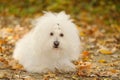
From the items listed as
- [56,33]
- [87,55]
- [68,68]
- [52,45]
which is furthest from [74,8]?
[52,45]

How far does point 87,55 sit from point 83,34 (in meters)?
2.91

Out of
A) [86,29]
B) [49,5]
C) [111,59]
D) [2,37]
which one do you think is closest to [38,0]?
[49,5]

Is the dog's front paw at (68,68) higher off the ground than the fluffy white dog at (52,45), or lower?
lower

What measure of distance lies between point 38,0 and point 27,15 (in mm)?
895

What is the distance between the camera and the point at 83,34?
12555 millimetres

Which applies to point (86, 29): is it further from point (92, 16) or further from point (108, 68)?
point (108, 68)

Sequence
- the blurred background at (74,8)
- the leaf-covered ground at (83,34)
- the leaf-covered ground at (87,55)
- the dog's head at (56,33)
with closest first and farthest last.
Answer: the dog's head at (56,33) → the leaf-covered ground at (87,55) → the leaf-covered ground at (83,34) → the blurred background at (74,8)

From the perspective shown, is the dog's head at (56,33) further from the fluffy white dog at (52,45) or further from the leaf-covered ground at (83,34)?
the leaf-covered ground at (83,34)

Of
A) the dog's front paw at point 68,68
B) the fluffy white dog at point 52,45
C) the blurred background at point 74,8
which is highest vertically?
the blurred background at point 74,8

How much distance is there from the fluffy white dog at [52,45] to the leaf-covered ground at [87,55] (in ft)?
0.48

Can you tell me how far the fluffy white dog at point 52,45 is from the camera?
774 centimetres

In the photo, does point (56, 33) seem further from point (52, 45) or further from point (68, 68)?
point (68, 68)

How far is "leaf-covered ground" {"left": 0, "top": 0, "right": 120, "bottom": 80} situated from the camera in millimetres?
8062

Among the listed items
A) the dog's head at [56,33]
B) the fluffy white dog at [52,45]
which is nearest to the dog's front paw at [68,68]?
the fluffy white dog at [52,45]
